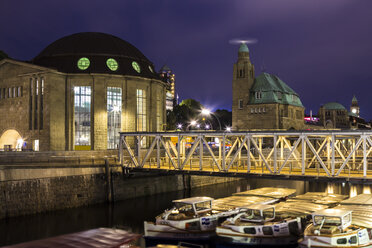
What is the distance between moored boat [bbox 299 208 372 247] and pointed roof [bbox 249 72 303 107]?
94221mm

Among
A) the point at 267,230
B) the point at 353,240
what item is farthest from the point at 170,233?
the point at 353,240

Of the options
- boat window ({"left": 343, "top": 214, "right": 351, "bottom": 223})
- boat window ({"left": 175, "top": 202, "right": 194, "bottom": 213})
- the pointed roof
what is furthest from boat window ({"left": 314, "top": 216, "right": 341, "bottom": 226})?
the pointed roof

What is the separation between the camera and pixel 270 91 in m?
127

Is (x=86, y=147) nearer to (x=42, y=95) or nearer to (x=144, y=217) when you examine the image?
(x=42, y=95)

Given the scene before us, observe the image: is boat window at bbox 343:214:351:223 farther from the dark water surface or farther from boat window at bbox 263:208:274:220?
the dark water surface

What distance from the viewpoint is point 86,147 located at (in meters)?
78.8

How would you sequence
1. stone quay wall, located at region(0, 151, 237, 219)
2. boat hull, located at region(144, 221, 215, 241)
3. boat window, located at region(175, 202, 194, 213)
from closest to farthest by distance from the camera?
boat hull, located at region(144, 221, 215, 241)
boat window, located at region(175, 202, 194, 213)
stone quay wall, located at region(0, 151, 237, 219)

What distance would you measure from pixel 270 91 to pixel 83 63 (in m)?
64.7

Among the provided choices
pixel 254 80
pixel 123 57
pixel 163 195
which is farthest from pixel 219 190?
pixel 254 80

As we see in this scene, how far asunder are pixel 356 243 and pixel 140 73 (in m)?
60.7

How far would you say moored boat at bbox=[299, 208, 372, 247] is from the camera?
99.5ft

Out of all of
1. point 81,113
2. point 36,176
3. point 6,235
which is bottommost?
point 6,235

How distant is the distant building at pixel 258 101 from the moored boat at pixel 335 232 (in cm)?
9248

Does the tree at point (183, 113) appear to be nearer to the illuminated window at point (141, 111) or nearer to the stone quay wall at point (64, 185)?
the illuminated window at point (141, 111)
